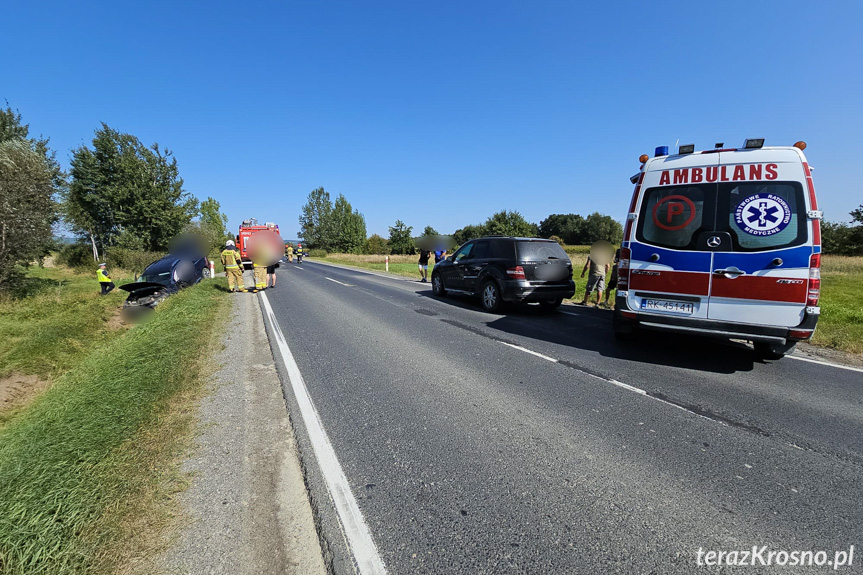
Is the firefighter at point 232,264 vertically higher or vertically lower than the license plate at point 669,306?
higher

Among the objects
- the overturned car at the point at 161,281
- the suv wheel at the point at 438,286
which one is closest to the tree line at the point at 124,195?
the overturned car at the point at 161,281

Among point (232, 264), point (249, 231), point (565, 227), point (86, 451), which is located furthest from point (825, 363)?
point (565, 227)

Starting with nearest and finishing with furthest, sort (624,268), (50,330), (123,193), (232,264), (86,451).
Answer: (86,451) → (624,268) → (50,330) → (232,264) → (123,193)

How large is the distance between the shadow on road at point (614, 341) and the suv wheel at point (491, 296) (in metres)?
0.31

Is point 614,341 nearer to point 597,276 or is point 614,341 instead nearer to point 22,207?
point 597,276

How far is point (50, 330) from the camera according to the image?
24.9 ft

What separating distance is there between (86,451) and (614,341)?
265 inches

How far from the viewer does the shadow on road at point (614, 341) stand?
212 inches

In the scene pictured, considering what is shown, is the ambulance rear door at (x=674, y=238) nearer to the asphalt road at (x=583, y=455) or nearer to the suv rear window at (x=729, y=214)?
the suv rear window at (x=729, y=214)

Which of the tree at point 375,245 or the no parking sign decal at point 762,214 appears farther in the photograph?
the tree at point 375,245

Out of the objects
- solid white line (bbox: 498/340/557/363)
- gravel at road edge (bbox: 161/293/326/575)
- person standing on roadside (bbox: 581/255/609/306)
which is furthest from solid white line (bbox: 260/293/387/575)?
person standing on roadside (bbox: 581/255/609/306)

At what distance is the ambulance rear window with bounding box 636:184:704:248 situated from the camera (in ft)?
16.7
